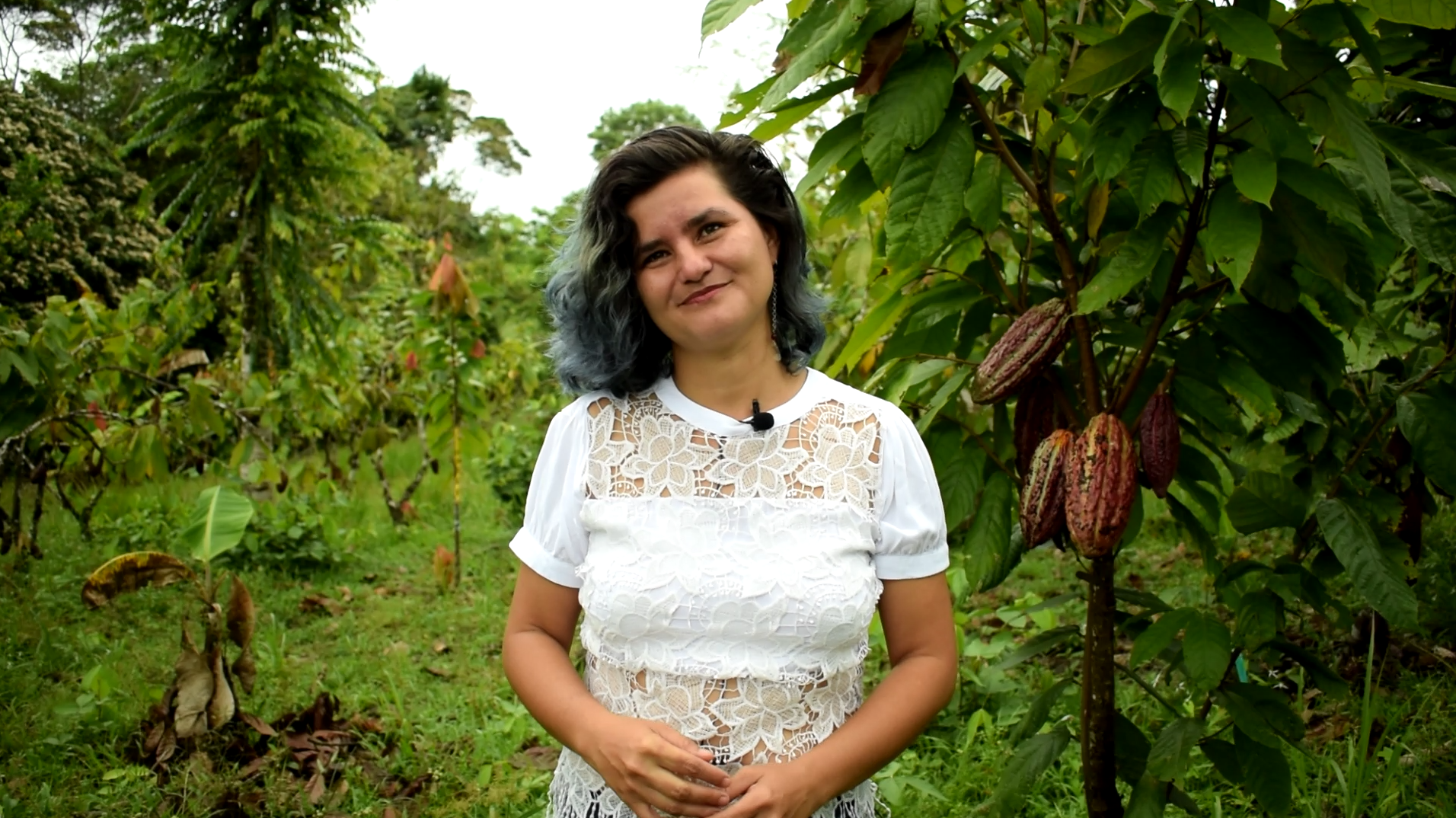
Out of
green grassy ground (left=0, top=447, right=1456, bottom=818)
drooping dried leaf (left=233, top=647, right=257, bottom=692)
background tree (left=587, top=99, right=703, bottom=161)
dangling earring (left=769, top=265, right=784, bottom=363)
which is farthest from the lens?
background tree (left=587, top=99, right=703, bottom=161)

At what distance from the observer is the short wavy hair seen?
1387 mm

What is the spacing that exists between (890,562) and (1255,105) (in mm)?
705

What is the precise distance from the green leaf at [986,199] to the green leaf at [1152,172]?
0.19 meters

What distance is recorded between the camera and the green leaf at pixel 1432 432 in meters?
1.50

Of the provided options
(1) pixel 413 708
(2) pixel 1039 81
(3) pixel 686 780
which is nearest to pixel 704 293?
(2) pixel 1039 81

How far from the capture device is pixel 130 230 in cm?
882

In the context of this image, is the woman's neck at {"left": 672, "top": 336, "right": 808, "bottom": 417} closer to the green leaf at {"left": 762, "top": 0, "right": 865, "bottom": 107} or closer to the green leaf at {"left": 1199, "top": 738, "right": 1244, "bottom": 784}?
the green leaf at {"left": 762, "top": 0, "right": 865, "bottom": 107}

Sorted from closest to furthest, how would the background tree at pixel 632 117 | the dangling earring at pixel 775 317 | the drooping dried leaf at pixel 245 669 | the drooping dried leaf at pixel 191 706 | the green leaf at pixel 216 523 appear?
1. the dangling earring at pixel 775 317
2. the drooping dried leaf at pixel 191 706
3. the green leaf at pixel 216 523
4. the drooping dried leaf at pixel 245 669
5. the background tree at pixel 632 117

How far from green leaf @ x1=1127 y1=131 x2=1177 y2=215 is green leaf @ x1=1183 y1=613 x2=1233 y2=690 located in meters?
0.63

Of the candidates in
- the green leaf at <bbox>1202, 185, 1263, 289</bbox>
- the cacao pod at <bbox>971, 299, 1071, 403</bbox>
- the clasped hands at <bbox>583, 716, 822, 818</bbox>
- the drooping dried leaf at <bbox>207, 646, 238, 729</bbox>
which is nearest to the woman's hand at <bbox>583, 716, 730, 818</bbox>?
the clasped hands at <bbox>583, 716, 822, 818</bbox>

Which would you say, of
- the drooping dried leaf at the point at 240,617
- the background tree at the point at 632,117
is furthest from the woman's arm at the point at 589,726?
the background tree at the point at 632,117

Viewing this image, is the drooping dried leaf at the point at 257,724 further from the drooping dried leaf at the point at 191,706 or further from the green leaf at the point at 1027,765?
the green leaf at the point at 1027,765

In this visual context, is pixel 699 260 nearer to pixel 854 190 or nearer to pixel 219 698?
pixel 854 190

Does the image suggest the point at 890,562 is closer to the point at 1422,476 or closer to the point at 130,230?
the point at 1422,476
